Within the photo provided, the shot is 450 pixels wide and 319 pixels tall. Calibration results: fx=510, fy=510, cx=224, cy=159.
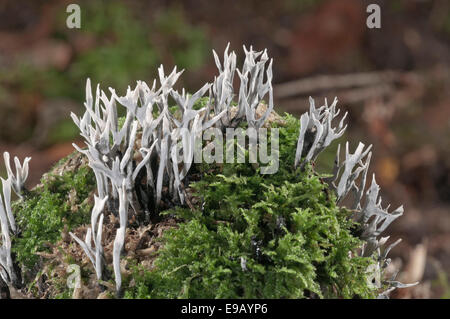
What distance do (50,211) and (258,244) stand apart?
693 millimetres

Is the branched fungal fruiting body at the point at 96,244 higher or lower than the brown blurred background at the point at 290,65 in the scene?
lower

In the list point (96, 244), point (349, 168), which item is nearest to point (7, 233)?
point (96, 244)

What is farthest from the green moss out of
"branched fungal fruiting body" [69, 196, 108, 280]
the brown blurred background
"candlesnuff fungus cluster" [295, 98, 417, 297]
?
the brown blurred background

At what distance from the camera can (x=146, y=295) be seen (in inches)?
55.2

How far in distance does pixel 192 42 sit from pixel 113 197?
11.1ft

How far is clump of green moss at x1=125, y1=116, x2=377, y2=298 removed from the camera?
1.39m

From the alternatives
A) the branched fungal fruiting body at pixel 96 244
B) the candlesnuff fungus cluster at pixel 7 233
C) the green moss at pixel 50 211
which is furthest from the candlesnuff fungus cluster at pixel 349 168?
the candlesnuff fungus cluster at pixel 7 233

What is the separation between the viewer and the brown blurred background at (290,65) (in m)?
4.17

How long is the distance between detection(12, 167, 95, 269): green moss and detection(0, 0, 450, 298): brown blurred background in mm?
2356

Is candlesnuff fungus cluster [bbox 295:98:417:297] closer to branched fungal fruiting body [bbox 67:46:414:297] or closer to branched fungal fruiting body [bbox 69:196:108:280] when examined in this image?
branched fungal fruiting body [bbox 67:46:414:297]

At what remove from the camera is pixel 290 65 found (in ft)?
16.3

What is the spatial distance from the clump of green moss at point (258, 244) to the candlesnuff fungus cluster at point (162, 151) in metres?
0.03

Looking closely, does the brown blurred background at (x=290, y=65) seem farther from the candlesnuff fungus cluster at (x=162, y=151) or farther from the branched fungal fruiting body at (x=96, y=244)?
the branched fungal fruiting body at (x=96, y=244)
